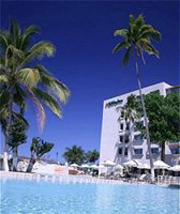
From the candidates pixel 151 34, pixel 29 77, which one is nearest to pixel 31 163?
pixel 29 77

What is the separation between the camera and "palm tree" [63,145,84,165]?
7244 cm

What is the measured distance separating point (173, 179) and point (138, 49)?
A: 12274 mm

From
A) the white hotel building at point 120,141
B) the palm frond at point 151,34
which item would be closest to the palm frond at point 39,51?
the palm frond at point 151,34

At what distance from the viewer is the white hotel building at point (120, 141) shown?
120 ft

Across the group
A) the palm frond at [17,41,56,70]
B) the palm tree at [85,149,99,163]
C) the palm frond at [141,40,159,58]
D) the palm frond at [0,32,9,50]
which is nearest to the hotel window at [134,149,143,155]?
the palm frond at [141,40,159,58]

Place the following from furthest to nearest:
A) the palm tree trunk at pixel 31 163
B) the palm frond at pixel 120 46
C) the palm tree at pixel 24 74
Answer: the palm frond at pixel 120 46 < the palm tree trunk at pixel 31 163 < the palm tree at pixel 24 74

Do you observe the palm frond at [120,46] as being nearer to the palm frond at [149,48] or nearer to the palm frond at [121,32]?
the palm frond at [121,32]

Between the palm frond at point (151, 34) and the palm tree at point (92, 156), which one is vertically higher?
the palm frond at point (151, 34)

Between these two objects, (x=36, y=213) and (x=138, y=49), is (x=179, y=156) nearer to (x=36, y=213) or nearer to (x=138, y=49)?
(x=138, y=49)

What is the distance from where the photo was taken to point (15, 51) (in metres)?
15.3

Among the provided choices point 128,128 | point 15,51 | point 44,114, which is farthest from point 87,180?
point 128,128

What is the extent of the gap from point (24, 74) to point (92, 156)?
60.2 m

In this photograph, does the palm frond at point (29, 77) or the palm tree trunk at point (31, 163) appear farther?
the palm tree trunk at point (31, 163)

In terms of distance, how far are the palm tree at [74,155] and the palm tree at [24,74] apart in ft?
187
